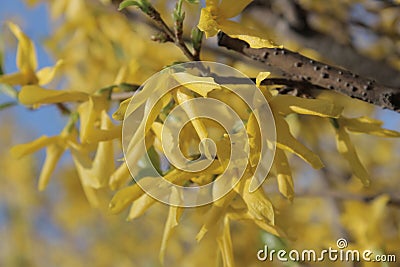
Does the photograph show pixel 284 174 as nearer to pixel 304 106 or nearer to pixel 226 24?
pixel 304 106

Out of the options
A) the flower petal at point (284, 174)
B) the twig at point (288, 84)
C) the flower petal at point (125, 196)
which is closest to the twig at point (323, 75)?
the twig at point (288, 84)

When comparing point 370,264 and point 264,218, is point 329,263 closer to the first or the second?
point 370,264

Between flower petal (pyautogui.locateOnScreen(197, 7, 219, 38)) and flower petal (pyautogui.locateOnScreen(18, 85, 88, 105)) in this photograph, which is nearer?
flower petal (pyautogui.locateOnScreen(197, 7, 219, 38))

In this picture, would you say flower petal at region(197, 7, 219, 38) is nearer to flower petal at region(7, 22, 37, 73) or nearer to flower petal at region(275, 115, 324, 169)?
flower petal at region(275, 115, 324, 169)

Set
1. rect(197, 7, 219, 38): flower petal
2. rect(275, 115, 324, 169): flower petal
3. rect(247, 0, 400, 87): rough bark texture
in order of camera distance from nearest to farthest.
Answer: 1. rect(197, 7, 219, 38): flower petal
2. rect(275, 115, 324, 169): flower petal
3. rect(247, 0, 400, 87): rough bark texture

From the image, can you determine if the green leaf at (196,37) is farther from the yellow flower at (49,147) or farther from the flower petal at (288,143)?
the yellow flower at (49,147)

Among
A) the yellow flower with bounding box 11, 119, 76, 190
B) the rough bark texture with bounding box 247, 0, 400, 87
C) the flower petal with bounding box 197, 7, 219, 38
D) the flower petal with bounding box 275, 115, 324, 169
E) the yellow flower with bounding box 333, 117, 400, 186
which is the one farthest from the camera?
the rough bark texture with bounding box 247, 0, 400, 87

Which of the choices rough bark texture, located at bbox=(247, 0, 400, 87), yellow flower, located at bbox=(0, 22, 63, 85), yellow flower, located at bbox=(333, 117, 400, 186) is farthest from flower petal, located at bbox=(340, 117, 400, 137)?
yellow flower, located at bbox=(0, 22, 63, 85)

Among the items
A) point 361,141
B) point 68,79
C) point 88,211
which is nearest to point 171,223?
point 68,79
